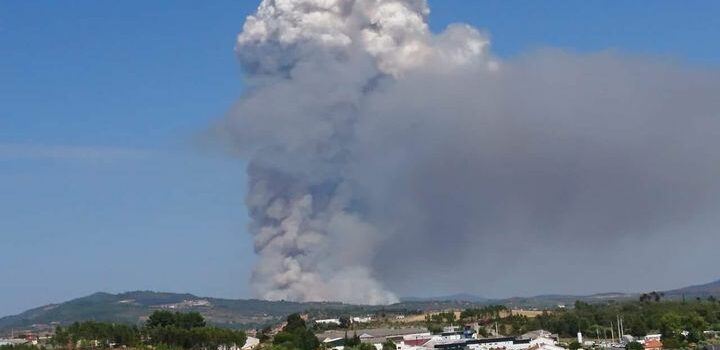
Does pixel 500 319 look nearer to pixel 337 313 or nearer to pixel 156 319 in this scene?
pixel 156 319

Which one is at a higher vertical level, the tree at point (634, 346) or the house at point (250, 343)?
the house at point (250, 343)

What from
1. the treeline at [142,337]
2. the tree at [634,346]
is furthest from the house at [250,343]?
the tree at [634,346]

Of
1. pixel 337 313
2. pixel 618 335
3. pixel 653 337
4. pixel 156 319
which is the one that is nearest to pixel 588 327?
pixel 618 335

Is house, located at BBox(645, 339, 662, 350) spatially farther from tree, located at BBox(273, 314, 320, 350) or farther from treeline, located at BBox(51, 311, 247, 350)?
treeline, located at BBox(51, 311, 247, 350)

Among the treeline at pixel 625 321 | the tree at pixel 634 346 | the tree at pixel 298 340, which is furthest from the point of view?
the treeline at pixel 625 321

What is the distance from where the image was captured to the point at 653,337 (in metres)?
82.4

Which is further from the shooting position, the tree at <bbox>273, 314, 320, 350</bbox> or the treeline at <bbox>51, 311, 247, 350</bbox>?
the tree at <bbox>273, 314, 320, 350</bbox>

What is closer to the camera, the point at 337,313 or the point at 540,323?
the point at 540,323

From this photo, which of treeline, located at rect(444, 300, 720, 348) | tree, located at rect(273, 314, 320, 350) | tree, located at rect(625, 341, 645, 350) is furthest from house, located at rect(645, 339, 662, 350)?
tree, located at rect(273, 314, 320, 350)

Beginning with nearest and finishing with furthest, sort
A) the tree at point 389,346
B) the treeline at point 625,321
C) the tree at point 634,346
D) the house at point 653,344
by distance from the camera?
the tree at point 634,346 → the house at point 653,344 → the tree at point 389,346 → the treeline at point 625,321

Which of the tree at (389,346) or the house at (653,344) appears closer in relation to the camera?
the house at (653,344)

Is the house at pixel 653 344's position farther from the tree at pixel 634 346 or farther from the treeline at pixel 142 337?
the treeline at pixel 142 337

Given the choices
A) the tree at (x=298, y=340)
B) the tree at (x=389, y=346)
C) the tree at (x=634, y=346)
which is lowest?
the tree at (x=634, y=346)

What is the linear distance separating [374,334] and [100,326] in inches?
1112
